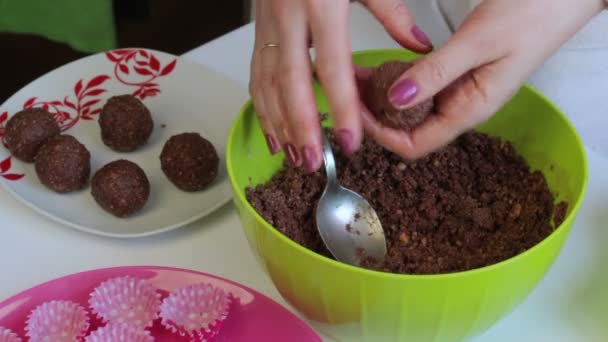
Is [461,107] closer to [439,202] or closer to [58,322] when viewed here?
[439,202]

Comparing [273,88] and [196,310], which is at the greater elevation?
[273,88]

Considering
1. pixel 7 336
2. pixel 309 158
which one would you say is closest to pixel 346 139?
pixel 309 158

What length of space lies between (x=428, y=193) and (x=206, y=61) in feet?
1.57

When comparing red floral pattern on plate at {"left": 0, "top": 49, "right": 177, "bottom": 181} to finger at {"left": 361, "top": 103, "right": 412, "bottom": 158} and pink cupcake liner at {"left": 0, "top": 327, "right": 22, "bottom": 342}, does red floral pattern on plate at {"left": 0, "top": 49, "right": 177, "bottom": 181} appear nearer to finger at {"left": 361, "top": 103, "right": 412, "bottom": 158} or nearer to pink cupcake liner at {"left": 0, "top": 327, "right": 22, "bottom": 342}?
pink cupcake liner at {"left": 0, "top": 327, "right": 22, "bottom": 342}

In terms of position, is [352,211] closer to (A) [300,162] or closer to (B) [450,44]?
(A) [300,162]

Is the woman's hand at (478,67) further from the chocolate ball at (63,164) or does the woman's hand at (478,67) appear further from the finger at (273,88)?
the chocolate ball at (63,164)

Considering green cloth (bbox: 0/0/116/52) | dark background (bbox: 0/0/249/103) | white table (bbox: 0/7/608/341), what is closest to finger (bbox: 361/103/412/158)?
white table (bbox: 0/7/608/341)

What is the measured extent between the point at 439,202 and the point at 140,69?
53 centimetres

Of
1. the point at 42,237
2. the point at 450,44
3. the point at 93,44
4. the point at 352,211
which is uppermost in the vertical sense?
the point at 450,44

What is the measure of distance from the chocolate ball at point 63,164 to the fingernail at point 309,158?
1.16 ft

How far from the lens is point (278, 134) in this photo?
669 mm

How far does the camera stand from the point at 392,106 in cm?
60

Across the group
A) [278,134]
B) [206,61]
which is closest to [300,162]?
[278,134]

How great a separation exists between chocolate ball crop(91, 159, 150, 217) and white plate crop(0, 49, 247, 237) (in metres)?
0.02
